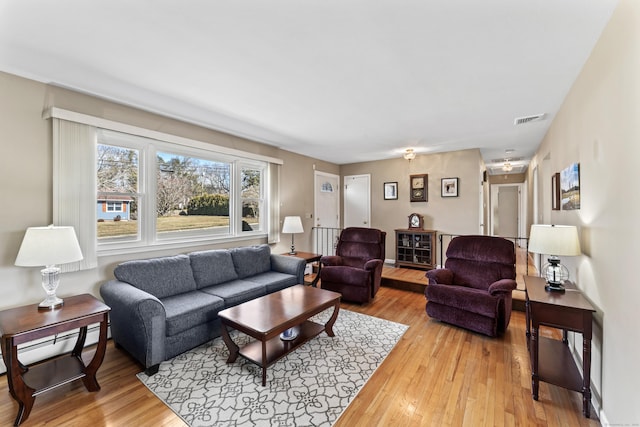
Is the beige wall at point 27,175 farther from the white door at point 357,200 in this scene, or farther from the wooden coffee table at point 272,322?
the white door at point 357,200

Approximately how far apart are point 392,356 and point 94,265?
10.1ft

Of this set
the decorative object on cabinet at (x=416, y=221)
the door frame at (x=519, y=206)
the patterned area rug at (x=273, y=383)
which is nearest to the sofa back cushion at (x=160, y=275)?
the patterned area rug at (x=273, y=383)

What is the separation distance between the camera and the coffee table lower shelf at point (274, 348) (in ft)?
7.40

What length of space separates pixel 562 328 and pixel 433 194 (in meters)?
3.96

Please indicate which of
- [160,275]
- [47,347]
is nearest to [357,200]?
[160,275]

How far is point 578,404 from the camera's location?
1.92 m

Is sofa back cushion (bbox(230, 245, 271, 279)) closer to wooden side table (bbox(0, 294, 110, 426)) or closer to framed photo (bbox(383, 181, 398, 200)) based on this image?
wooden side table (bbox(0, 294, 110, 426))

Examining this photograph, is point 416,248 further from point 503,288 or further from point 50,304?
point 50,304

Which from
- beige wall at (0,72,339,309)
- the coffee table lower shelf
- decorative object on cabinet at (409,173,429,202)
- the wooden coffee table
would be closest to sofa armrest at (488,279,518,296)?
the wooden coffee table

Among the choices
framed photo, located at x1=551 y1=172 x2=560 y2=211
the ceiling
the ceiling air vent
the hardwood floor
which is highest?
the ceiling

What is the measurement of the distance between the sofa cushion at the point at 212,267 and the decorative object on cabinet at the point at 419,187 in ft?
13.4

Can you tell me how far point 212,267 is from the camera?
11.1 feet

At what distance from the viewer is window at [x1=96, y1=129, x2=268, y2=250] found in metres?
2.98

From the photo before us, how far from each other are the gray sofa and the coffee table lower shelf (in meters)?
0.58
